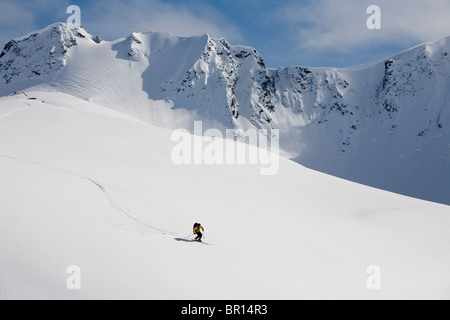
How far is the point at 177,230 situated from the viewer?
16391mm

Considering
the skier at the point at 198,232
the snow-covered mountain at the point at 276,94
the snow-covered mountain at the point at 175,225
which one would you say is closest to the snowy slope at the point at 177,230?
the snow-covered mountain at the point at 175,225

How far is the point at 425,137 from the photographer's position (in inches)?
5477

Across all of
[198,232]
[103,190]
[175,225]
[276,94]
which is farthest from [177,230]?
[276,94]

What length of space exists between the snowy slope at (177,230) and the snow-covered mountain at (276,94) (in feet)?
330

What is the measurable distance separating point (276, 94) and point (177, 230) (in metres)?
164

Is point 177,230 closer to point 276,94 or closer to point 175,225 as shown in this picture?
point 175,225

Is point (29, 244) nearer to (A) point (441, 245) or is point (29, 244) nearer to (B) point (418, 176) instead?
(A) point (441, 245)

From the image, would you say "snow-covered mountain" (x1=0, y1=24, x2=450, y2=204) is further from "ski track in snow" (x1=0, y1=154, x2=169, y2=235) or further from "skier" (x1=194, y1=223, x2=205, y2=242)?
"skier" (x1=194, y1=223, x2=205, y2=242)

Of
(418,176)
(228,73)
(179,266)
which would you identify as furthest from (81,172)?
(228,73)

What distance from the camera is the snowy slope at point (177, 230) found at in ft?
39.9

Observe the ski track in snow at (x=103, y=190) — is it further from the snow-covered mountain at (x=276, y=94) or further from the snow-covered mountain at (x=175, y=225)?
the snow-covered mountain at (x=276, y=94)

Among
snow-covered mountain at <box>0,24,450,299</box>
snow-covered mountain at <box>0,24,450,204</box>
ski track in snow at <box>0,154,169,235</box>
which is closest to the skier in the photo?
snow-covered mountain at <box>0,24,450,299</box>

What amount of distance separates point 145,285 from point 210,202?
9.59 m

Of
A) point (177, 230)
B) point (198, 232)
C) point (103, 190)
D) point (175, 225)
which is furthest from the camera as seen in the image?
point (103, 190)
